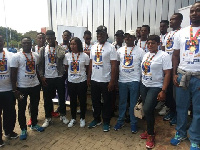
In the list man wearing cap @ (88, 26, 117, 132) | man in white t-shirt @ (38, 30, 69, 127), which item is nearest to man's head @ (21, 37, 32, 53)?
man in white t-shirt @ (38, 30, 69, 127)

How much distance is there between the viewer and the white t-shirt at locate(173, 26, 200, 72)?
105 inches

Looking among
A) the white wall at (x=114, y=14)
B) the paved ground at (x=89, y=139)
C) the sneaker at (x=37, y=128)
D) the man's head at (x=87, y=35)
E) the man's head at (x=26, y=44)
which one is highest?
the white wall at (x=114, y=14)

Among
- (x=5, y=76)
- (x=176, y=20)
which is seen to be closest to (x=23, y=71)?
(x=5, y=76)

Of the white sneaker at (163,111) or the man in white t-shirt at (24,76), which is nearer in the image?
the man in white t-shirt at (24,76)

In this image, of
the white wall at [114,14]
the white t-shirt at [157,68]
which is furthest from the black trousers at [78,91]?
the white wall at [114,14]

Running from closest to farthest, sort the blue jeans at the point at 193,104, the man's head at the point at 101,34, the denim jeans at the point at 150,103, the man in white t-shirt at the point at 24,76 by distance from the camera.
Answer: the blue jeans at the point at 193,104 → the denim jeans at the point at 150,103 → the man in white t-shirt at the point at 24,76 → the man's head at the point at 101,34

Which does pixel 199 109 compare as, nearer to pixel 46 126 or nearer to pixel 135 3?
pixel 46 126

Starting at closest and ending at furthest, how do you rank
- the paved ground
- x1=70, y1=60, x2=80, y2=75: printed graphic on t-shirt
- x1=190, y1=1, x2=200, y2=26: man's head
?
x1=190, y1=1, x2=200, y2=26: man's head, the paved ground, x1=70, y1=60, x2=80, y2=75: printed graphic on t-shirt

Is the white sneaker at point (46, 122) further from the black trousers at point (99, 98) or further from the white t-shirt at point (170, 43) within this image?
the white t-shirt at point (170, 43)

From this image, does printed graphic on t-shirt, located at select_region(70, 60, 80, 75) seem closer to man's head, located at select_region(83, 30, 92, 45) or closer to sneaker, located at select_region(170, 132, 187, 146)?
man's head, located at select_region(83, 30, 92, 45)

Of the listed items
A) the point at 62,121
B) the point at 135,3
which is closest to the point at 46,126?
the point at 62,121

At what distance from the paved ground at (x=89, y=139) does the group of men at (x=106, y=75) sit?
0.50 feet

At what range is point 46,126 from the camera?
4.12 metres

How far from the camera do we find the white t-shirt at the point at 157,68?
9.93 feet
